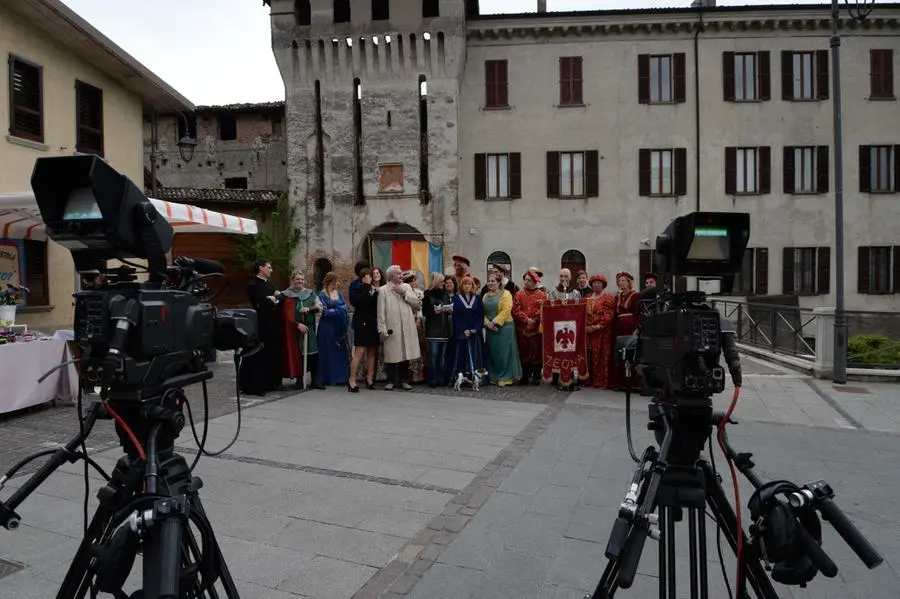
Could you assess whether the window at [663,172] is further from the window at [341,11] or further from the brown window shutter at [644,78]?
the window at [341,11]

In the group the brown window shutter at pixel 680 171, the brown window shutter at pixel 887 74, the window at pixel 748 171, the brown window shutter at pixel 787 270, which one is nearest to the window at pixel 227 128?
the brown window shutter at pixel 680 171

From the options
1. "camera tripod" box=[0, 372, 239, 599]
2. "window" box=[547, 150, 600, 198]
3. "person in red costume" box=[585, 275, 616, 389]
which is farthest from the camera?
"window" box=[547, 150, 600, 198]

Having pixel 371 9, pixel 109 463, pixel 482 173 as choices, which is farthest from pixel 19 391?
pixel 371 9

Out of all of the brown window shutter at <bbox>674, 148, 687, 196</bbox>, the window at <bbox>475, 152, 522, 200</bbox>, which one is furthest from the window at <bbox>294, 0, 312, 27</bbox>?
the brown window shutter at <bbox>674, 148, 687, 196</bbox>

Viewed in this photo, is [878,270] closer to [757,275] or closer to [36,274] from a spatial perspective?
[757,275]

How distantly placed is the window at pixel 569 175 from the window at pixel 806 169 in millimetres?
7645

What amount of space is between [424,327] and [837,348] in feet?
23.8

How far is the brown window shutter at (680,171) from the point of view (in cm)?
2591

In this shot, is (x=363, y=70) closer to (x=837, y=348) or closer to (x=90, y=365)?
(x=837, y=348)

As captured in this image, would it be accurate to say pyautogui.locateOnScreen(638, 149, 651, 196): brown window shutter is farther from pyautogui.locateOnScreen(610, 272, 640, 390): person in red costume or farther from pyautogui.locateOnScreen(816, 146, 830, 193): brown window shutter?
pyautogui.locateOnScreen(610, 272, 640, 390): person in red costume

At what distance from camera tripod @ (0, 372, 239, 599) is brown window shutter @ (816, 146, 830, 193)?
1118 inches

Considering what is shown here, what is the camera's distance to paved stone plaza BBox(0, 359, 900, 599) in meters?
3.71

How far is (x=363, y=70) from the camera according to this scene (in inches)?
1086

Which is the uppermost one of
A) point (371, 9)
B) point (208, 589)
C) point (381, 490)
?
point (371, 9)
